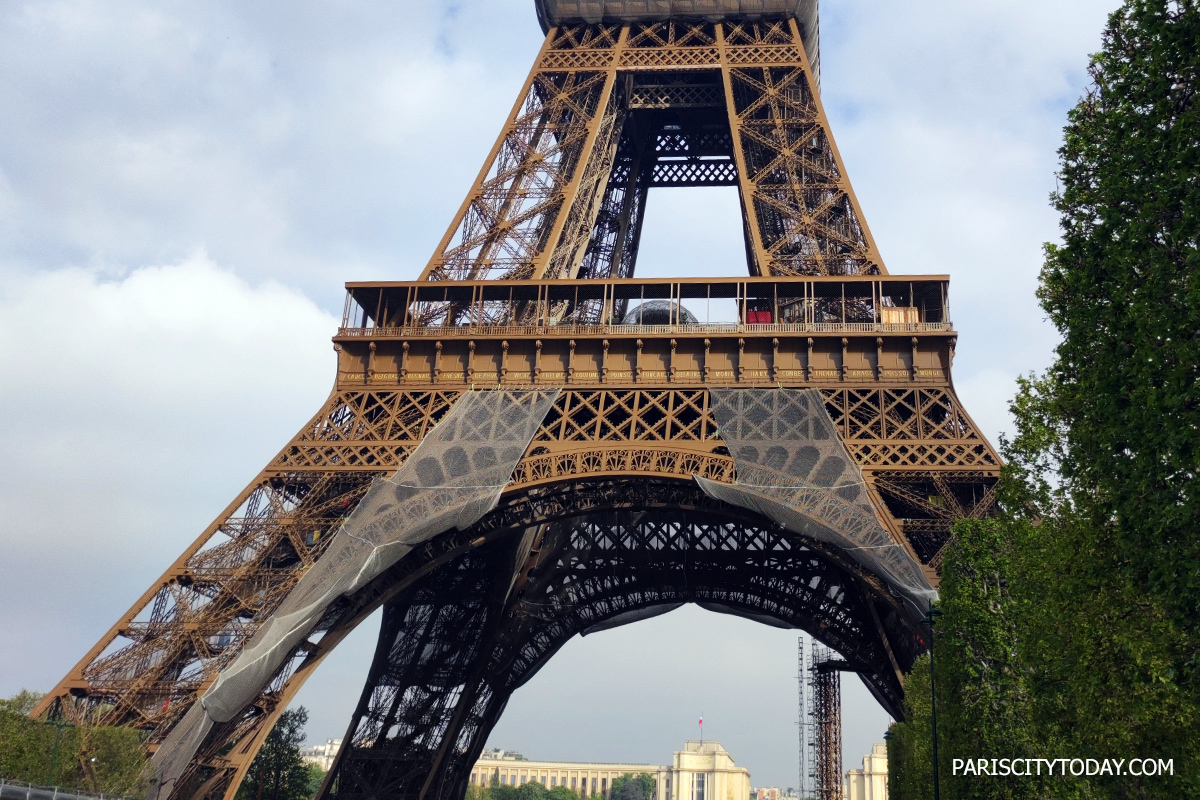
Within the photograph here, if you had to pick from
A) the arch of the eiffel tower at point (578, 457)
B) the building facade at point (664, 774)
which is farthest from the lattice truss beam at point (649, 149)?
the building facade at point (664, 774)

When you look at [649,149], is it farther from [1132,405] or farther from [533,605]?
[1132,405]

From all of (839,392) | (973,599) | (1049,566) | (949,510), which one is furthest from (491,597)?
(1049,566)

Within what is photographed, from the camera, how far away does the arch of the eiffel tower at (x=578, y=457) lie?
26.3m

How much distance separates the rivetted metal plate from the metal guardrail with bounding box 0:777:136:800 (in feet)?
96.8

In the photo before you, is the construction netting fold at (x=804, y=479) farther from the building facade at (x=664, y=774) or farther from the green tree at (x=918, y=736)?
the building facade at (x=664, y=774)

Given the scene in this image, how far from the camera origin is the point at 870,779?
4496 inches

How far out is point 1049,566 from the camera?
48.0 feet

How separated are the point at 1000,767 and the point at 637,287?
1765 cm

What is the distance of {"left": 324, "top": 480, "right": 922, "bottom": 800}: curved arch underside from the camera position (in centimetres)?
3700

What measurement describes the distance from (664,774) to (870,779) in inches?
1272

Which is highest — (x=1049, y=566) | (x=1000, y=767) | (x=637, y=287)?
(x=637, y=287)

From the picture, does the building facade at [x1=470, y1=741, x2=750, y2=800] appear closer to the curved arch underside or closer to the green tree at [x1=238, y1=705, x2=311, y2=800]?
the green tree at [x1=238, y1=705, x2=311, y2=800]

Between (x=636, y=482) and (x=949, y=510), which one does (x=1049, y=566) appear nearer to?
(x=949, y=510)

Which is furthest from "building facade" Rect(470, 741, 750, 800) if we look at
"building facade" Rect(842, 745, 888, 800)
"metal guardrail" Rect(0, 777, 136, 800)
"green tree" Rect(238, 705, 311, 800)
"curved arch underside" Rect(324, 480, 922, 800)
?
"metal guardrail" Rect(0, 777, 136, 800)
